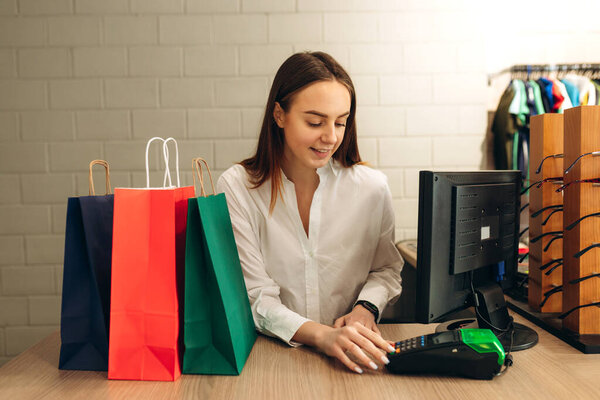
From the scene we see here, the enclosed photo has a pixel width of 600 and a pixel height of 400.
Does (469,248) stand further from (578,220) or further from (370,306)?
(370,306)

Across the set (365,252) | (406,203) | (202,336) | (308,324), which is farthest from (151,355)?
(406,203)

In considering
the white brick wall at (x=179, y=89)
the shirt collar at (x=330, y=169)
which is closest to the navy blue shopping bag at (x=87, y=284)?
the shirt collar at (x=330, y=169)

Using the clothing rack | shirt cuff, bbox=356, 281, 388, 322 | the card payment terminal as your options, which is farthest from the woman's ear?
the clothing rack

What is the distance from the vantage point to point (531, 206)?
1.24 meters

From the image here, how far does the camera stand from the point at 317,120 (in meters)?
1.29

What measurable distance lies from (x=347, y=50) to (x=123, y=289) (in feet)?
6.20

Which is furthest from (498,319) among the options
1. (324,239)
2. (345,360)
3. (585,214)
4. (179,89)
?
(179,89)

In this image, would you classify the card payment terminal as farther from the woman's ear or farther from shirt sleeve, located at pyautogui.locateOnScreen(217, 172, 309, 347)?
the woman's ear

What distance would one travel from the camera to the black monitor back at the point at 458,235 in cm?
90

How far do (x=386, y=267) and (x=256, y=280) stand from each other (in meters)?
0.43

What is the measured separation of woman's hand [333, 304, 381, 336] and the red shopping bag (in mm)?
461

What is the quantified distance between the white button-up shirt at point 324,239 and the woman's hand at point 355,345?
39 centimetres

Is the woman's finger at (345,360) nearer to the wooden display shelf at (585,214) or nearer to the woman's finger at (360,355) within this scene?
the woman's finger at (360,355)

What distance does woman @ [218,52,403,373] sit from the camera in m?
1.30
